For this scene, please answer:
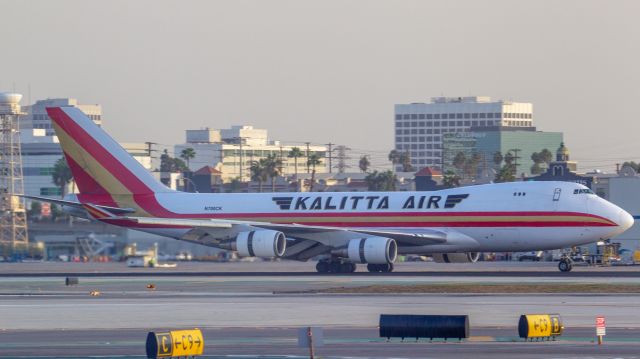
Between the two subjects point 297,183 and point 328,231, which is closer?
point 328,231

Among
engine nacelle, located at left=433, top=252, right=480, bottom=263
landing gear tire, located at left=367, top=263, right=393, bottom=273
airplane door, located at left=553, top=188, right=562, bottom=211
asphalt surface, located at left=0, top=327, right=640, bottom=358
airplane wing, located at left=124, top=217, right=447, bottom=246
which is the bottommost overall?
asphalt surface, located at left=0, top=327, right=640, bottom=358

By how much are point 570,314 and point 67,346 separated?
15616mm

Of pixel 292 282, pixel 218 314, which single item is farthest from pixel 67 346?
pixel 292 282

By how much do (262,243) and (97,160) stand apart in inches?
519

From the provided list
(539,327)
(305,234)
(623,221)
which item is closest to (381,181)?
(305,234)

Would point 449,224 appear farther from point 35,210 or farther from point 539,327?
point 35,210

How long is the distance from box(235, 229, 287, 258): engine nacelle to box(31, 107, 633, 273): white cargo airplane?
5 centimetres

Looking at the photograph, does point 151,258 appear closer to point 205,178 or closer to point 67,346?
point 67,346

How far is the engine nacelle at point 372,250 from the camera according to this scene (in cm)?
6347

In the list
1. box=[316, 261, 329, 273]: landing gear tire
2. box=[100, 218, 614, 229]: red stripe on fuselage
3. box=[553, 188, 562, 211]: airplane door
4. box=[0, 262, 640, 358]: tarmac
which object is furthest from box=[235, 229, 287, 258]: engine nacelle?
box=[553, 188, 562, 211]: airplane door

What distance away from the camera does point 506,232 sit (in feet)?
210

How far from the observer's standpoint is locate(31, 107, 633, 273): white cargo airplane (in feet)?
208

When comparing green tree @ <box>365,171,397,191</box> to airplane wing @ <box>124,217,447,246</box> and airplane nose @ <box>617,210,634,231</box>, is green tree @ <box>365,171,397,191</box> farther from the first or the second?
airplane nose @ <box>617,210,634,231</box>

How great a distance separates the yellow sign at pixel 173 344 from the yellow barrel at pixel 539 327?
8.20m
